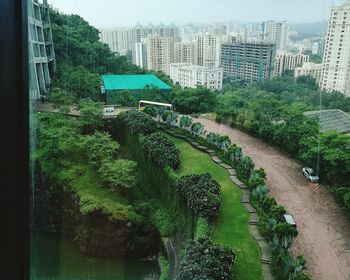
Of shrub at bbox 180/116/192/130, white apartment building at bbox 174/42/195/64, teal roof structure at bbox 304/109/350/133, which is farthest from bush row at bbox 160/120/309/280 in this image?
white apartment building at bbox 174/42/195/64

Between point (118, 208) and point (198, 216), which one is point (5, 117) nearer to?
point (198, 216)

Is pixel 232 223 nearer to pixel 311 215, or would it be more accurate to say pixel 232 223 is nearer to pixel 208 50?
pixel 311 215

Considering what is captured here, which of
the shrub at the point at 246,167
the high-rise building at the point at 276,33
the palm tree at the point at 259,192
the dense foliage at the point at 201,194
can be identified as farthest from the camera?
the shrub at the point at 246,167

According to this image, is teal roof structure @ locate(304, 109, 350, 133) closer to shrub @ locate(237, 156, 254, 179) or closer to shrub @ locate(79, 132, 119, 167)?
shrub @ locate(237, 156, 254, 179)

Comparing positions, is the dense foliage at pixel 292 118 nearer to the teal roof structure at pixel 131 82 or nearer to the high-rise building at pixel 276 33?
the high-rise building at pixel 276 33

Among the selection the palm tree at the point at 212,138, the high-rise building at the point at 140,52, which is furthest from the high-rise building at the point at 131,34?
the palm tree at the point at 212,138

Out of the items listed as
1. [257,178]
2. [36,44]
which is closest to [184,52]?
[257,178]
